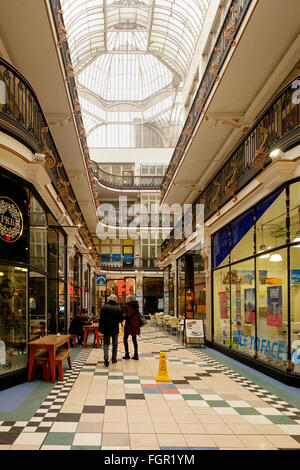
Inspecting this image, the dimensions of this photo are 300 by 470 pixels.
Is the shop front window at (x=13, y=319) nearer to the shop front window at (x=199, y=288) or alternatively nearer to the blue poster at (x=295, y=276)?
the blue poster at (x=295, y=276)

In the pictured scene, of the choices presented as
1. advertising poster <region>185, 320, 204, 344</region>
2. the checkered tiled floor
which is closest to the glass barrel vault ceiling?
advertising poster <region>185, 320, 204, 344</region>

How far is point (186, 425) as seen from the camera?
541cm

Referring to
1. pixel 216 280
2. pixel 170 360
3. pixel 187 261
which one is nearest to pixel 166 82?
pixel 187 261

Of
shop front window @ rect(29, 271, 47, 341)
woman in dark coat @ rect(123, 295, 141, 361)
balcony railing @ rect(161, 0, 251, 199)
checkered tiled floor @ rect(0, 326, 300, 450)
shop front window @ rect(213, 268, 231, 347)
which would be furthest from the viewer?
shop front window @ rect(213, 268, 231, 347)

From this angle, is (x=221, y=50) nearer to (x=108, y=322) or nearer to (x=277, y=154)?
(x=277, y=154)

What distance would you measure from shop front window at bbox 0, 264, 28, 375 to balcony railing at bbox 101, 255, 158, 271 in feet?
96.8

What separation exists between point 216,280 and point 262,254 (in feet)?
14.7

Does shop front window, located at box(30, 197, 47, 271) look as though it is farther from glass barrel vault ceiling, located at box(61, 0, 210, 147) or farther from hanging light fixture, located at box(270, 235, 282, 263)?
glass barrel vault ceiling, located at box(61, 0, 210, 147)

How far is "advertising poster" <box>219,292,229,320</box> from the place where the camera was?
41.3 ft

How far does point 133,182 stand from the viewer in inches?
1497

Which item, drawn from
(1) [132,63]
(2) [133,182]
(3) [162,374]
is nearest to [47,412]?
(3) [162,374]

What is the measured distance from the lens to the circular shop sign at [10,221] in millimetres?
7596

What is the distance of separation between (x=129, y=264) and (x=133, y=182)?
24.4ft

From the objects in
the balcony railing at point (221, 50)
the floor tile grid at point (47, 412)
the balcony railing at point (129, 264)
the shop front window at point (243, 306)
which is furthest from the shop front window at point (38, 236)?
the balcony railing at point (129, 264)
